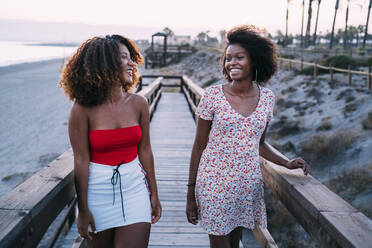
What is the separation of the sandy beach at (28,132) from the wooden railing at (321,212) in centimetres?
802

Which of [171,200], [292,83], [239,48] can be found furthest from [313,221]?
[292,83]

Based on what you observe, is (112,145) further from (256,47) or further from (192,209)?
(256,47)

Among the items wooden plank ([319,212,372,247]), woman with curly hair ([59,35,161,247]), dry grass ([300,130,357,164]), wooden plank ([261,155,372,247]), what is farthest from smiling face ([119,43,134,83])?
dry grass ([300,130,357,164])

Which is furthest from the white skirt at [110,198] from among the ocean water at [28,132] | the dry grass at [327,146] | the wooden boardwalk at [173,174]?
the dry grass at [327,146]

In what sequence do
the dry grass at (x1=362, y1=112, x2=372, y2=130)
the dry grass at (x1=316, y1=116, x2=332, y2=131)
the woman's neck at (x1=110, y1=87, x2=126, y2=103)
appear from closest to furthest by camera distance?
the woman's neck at (x1=110, y1=87, x2=126, y2=103) < the dry grass at (x1=362, y1=112, x2=372, y2=130) < the dry grass at (x1=316, y1=116, x2=332, y2=131)

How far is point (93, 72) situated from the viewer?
5.57ft

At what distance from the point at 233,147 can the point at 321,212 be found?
62cm

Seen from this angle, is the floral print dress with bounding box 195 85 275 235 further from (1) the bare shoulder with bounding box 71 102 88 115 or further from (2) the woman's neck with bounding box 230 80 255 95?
(1) the bare shoulder with bounding box 71 102 88 115

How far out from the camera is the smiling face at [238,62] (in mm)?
1969

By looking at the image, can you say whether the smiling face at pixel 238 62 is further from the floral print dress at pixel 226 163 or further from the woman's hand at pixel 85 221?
the woman's hand at pixel 85 221

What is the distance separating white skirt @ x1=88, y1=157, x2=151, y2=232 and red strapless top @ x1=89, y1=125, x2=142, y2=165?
0.03 metres

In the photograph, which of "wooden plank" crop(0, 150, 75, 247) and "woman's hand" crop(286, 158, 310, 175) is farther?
"woman's hand" crop(286, 158, 310, 175)

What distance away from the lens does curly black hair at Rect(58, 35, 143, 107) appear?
1.70m

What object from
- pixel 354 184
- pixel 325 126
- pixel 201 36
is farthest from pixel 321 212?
pixel 201 36
